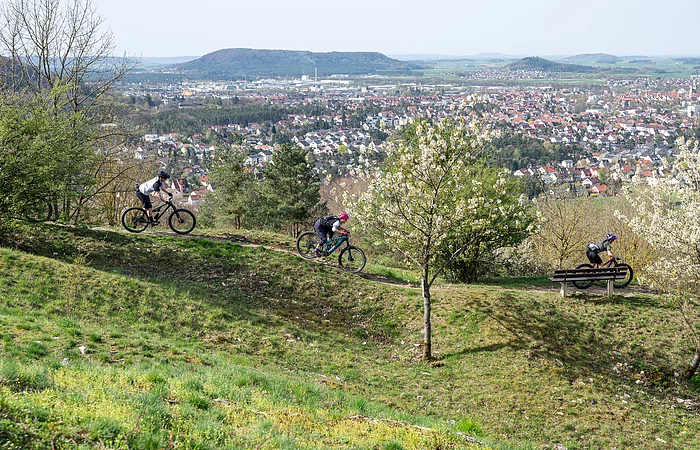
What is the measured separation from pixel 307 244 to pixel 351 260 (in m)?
1.80

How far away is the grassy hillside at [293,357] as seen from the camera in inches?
256

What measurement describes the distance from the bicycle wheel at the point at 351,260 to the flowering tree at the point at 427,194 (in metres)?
4.15

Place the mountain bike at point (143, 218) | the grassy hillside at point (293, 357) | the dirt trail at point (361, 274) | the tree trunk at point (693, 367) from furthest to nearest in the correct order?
the mountain bike at point (143, 218) → the dirt trail at point (361, 274) → the tree trunk at point (693, 367) → the grassy hillside at point (293, 357)

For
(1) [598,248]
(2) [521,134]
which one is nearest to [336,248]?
(1) [598,248]

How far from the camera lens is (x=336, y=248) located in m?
18.3

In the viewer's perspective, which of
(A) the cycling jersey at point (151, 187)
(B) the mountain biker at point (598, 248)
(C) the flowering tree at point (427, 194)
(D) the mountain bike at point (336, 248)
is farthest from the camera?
(D) the mountain bike at point (336, 248)

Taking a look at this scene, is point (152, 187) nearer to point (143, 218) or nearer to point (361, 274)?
point (143, 218)

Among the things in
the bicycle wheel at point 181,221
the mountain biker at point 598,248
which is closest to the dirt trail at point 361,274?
the bicycle wheel at point 181,221

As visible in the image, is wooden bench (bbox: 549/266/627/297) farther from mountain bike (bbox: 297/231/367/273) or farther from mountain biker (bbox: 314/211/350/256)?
mountain biker (bbox: 314/211/350/256)

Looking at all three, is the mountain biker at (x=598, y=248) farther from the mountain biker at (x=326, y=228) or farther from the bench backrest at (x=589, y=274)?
the mountain biker at (x=326, y=228)

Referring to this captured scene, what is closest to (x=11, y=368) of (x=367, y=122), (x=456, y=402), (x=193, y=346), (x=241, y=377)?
(x=241, y=377)

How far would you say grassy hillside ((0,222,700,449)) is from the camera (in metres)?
6.51

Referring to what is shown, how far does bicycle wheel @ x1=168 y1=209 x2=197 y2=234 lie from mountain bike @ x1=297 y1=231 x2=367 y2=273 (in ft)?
14.2

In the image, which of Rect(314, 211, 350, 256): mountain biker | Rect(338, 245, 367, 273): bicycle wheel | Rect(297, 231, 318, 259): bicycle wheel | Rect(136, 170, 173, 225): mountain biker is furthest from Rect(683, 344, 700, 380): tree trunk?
Rect(136, 170, 173, 225): mountain biker
